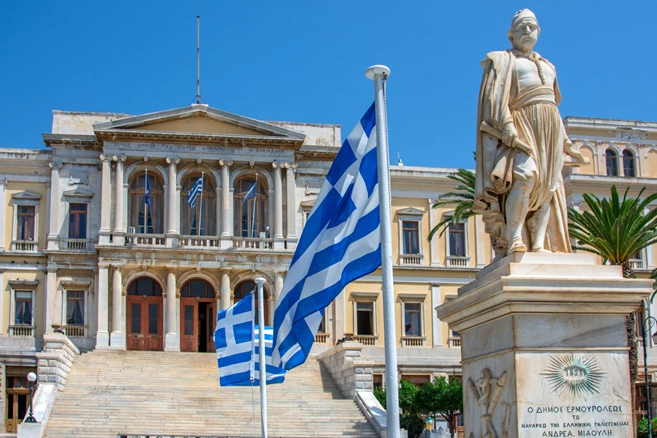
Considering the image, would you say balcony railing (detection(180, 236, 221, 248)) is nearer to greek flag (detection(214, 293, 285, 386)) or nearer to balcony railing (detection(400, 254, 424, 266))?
balcony railing (detection(400, 254, 424, 266))

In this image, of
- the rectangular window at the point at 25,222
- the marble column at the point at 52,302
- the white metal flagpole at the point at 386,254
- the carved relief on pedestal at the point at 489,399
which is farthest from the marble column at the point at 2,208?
the carved relief on pedestal at the point at 489,399

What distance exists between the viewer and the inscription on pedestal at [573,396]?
20.8 ft

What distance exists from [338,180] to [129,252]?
34.2 meters

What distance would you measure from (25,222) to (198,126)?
8.31 meters

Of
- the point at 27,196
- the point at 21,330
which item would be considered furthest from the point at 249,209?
the point at 21,330

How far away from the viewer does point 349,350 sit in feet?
122

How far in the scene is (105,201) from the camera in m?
42.4

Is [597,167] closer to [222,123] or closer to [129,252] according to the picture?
[222,123]

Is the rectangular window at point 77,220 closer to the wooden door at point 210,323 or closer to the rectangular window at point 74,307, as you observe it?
the rectangular window at point 74,307

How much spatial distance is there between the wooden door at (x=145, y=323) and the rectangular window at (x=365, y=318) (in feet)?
28.7

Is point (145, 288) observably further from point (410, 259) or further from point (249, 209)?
point (410, 259)

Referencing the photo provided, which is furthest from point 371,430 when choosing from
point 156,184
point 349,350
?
point 156,184

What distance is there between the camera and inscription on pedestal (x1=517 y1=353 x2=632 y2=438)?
6332 millimetres

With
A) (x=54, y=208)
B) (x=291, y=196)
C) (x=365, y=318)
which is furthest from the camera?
(x=365, y=318)
